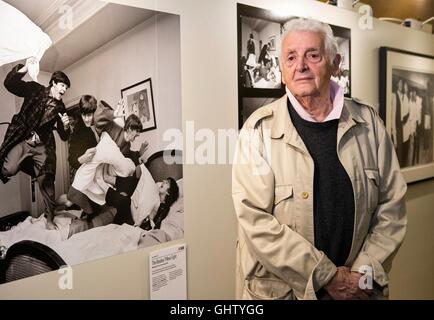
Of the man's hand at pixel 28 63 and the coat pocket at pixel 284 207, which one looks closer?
the man's hand at pixel 28 63

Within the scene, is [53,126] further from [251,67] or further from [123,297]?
[251,67]

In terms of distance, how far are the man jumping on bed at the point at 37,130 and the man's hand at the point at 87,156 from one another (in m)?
0.07

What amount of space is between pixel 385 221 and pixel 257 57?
74cm

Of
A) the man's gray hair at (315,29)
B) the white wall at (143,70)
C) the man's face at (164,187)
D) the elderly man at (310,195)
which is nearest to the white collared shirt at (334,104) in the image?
the elderly man at (310,195)

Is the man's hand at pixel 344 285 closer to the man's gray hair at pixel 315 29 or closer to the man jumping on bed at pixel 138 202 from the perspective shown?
the man jumping on bed at pixel 138 202

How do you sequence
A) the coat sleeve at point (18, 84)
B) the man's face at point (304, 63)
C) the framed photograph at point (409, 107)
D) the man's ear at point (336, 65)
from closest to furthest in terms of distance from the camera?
the coat sleeve at point (18, 84), the man's face at point (304, 63), the man's ear at point (336, 65), the framed photograph at point (409, 107)

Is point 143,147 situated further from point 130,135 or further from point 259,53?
point 259,53

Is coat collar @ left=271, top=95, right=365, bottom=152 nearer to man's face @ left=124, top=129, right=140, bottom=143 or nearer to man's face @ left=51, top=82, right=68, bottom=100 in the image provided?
man's face @ left=124, top=129, right=140, bottom=143

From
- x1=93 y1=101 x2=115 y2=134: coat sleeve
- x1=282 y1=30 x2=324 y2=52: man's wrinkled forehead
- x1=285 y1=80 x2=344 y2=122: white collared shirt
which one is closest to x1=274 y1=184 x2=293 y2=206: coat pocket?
x1=285 y1=80 x2=344 y2=122: white collared shirt

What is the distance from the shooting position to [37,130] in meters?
1.01

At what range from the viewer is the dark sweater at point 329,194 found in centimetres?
131

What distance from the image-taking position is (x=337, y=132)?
4.40ft

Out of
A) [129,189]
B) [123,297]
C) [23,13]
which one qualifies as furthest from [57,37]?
[123,297]
